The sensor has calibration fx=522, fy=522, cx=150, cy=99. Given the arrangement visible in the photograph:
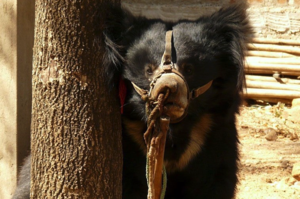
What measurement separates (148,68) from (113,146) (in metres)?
0.55

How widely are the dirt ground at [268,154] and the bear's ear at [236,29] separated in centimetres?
142

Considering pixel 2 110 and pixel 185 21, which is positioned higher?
pixel 185 21

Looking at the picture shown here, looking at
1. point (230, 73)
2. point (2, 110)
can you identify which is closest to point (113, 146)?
point (230, 73)

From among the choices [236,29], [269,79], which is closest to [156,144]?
[236,29]

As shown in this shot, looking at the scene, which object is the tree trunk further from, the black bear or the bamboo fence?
the bamboo fence

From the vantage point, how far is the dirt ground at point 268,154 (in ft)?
17.4

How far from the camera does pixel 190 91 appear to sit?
3346 mm

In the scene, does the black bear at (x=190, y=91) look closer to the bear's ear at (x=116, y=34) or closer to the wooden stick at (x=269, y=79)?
the bear's ear at (x=116, y=34)

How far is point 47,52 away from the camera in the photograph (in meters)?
3.08

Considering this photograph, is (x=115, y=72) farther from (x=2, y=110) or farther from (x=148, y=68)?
(x=2, y=110)

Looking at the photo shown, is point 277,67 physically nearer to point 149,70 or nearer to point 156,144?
point 149,70

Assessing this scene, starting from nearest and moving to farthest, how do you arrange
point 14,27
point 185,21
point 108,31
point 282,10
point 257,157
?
1. point 108,31
2. point 185,21
3. point 14,27
4. point 257,157
5. point 282,10

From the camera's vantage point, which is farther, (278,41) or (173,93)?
(278,41)

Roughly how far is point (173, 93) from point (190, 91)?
16.3 inches
